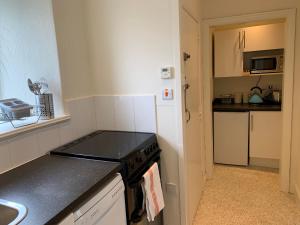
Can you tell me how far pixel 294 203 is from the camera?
258 centimetres

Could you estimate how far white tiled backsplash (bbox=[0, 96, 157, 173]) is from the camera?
5.14 feet

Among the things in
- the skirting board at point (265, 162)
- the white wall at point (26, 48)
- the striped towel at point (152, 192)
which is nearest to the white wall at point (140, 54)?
the striped towel at point (152, 192)

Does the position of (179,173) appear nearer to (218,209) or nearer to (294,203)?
(218,209)

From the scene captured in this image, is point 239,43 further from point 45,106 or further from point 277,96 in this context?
Answer: point 45,106

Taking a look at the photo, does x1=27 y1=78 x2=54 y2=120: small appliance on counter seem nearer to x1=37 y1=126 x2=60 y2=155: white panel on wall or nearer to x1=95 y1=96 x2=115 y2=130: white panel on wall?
x1=37 y1=126 x2=60 y2=155: white panel on wall

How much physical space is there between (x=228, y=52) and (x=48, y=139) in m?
2.69

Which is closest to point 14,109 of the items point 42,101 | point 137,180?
point 42,101

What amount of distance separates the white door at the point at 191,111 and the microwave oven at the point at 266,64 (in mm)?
1146

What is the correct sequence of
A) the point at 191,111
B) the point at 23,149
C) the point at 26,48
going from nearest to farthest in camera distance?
1. the point at 23,149
2. the point at 26,48
3. the point at 191,111

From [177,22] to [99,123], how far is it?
109cm

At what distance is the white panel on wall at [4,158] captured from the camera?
139 centimetres

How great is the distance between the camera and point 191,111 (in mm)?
2254

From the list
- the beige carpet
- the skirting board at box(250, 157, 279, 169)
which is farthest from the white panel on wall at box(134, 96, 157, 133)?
A: the skirting board at box(250, 157, 279, 169)

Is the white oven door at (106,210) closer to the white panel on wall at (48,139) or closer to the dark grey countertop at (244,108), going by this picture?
the white panel on wall at (48,139)
